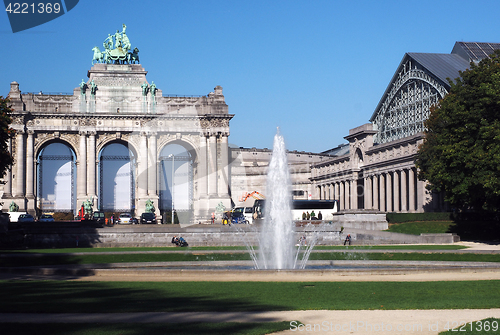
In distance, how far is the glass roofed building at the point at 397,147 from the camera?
258 feet

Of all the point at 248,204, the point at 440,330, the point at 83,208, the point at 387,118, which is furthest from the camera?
the point at 387,118

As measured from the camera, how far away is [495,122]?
43688 millimetres

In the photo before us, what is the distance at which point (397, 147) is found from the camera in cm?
8169

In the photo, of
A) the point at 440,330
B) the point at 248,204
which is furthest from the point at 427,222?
the point at 440,330

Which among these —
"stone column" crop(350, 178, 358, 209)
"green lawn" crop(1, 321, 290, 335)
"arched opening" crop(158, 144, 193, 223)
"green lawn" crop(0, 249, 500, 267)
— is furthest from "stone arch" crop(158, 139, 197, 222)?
"green lawn" crop(1, 321, 290, 335)

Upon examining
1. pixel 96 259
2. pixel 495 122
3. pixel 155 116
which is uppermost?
pixel 155 116

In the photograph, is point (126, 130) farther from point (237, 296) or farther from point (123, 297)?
point (237, 296)

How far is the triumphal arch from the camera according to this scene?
83.2m

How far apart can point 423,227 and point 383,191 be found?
94.7 ft

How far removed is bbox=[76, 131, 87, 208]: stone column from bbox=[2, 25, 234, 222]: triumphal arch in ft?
0.45

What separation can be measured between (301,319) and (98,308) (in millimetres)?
5457

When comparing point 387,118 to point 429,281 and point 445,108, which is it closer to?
point 445,108

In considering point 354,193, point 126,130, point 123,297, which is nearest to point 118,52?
point 126,130

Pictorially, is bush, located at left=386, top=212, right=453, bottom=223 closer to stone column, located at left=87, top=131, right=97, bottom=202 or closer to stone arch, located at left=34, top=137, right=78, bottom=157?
stone column, located at left=87, top=131, right=97, bottom=202
